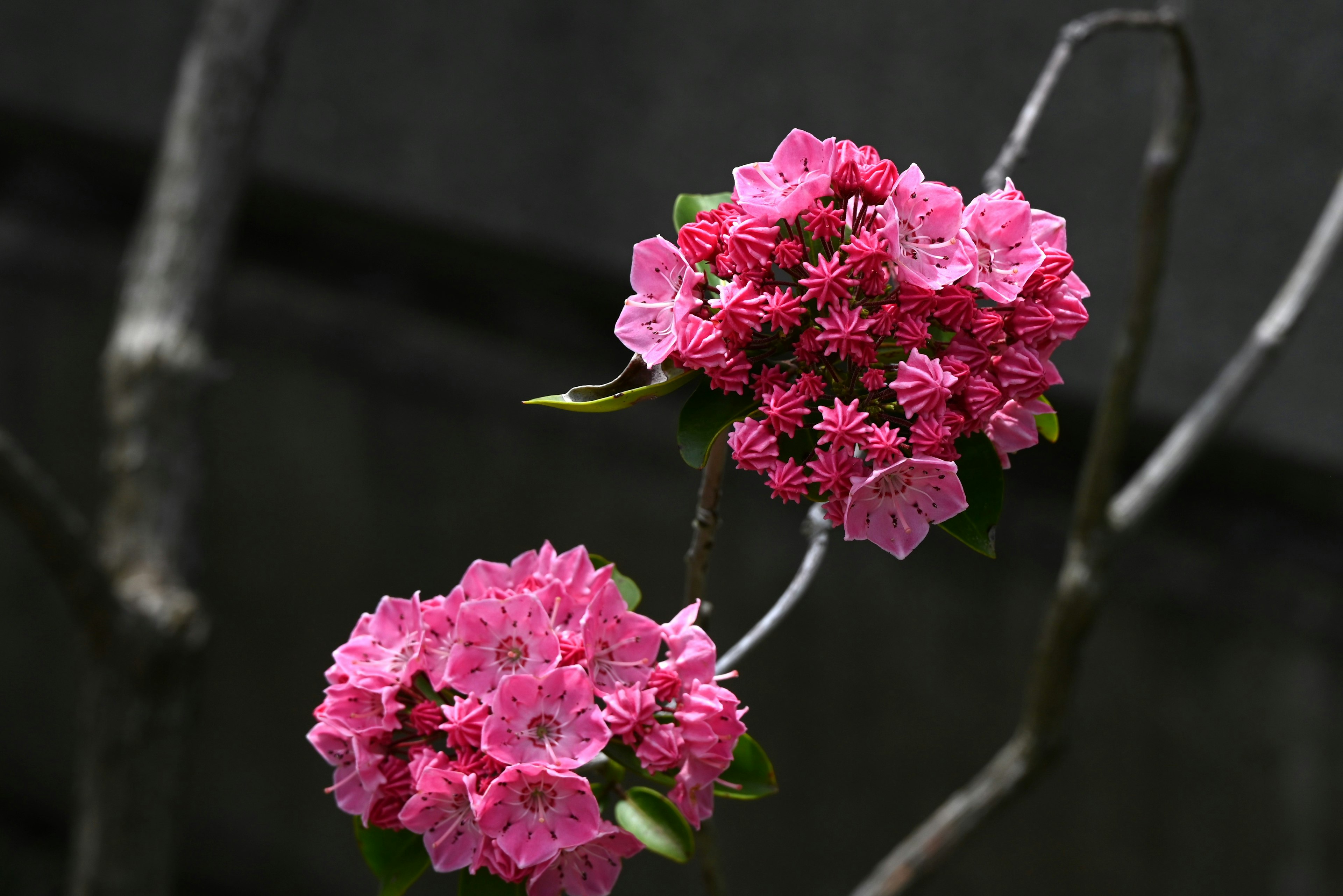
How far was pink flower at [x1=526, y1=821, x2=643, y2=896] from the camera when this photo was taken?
0.60 meters

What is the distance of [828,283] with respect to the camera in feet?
1.75

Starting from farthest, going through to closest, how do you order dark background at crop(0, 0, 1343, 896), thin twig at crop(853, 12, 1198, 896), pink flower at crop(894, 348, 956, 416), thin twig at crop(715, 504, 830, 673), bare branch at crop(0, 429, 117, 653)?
1. dark background at crop(0, 0, 1343, 896)
2. bare branch at crop(0, 429, 117, 653)
3. thin twig at crop(853, 12, 1198, 896)
4. thin twig at crop(715, 504, 830, 673)
5. pink flower at crop(894, 348, 956, 416)

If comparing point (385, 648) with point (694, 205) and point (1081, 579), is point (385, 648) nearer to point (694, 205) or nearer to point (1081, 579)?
point (694, 205)

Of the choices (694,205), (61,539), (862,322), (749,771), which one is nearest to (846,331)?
(862,322)

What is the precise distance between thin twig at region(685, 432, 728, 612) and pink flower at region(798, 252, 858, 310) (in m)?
0.12

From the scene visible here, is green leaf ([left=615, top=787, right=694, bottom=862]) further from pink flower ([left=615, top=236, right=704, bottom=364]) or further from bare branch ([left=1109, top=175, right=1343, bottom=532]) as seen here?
bare branch ([left=1109, top=175, right=1343, bottom=532])

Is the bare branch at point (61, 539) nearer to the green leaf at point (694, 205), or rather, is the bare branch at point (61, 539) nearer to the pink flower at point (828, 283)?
the green leaf at point (694, 205)

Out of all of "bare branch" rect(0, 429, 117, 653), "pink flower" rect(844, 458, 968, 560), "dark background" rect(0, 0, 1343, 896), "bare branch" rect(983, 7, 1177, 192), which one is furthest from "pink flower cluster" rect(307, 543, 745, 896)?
"dark background" rect(0, 0, 1343, 896)

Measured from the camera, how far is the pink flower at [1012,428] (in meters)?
0.60

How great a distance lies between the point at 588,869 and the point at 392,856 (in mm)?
133

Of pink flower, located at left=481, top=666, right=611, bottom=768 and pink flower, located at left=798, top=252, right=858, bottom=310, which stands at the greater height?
pink flower, located at left=798, top=252, right=858, bottom=310

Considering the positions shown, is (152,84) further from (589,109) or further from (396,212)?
(589,109)

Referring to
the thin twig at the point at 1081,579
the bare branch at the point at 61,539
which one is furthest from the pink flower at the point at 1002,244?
the bare branch at the point at 61,539

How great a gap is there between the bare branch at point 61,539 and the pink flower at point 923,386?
42.7 inches
